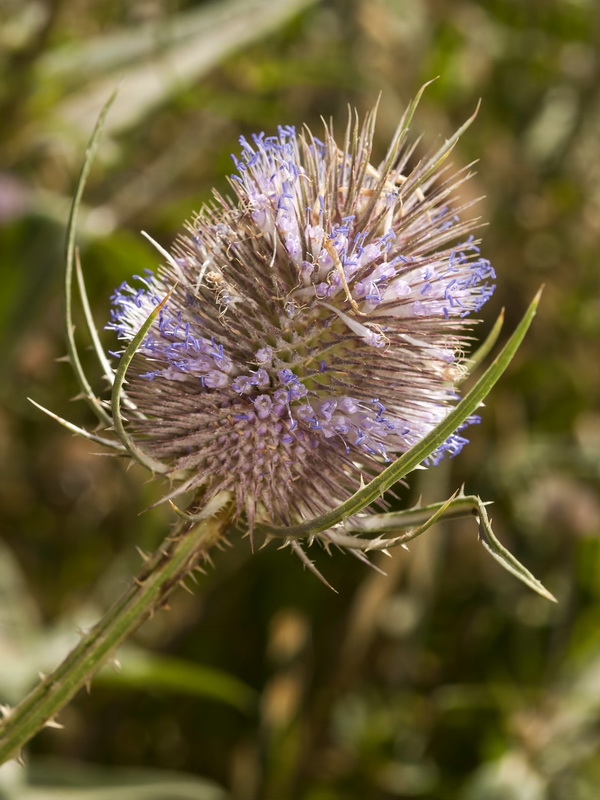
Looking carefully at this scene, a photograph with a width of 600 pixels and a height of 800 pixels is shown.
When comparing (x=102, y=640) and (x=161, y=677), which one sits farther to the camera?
(x=161, y=677)

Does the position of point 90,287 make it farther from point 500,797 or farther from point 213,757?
point 500,797

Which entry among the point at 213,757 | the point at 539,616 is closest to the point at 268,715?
the point at 213,757

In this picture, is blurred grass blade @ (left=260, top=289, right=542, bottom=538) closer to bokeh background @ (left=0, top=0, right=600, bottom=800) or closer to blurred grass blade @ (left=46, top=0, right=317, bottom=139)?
bokeh background @ (left=0, top=0, right=600, bottom=800)

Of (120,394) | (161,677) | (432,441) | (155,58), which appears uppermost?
(155,58)

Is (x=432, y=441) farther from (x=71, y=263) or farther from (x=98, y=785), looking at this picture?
(x=98, y=785)

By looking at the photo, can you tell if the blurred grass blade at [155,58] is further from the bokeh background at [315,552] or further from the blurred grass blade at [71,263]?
the blurred grass blade at [71,263]

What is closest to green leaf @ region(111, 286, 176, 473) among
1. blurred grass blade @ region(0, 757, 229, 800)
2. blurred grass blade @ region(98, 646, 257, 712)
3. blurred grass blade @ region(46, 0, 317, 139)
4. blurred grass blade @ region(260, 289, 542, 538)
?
blurred grass blade @ region(260, 289, 542, 538)

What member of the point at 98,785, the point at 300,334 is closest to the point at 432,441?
the point at 300,334
